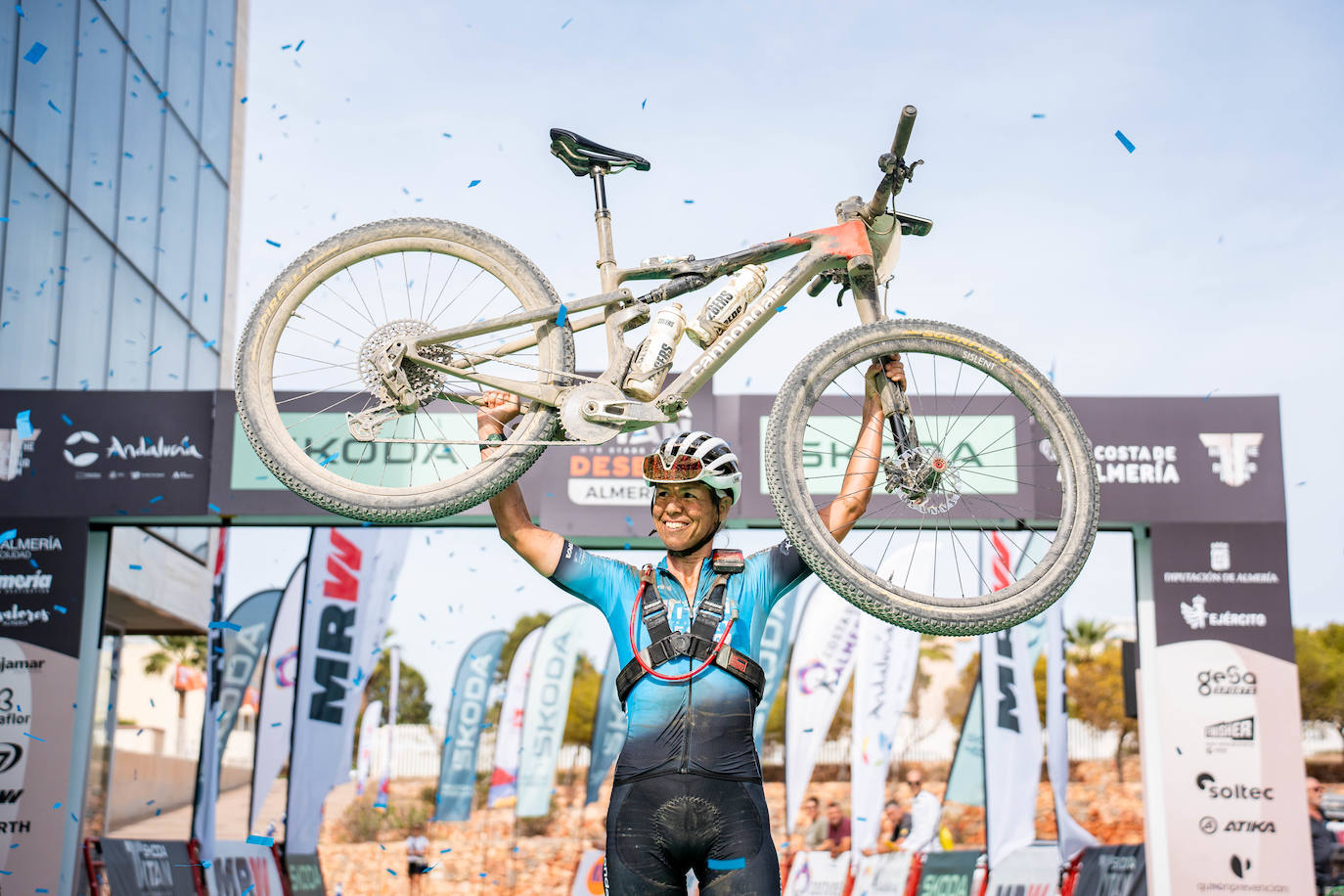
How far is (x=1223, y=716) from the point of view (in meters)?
8.09

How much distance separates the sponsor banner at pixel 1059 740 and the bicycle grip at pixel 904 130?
274 inches

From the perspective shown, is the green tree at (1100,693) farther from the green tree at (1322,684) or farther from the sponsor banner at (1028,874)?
the sponsor banner at (1028,874)

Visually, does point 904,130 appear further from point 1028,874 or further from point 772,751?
point 772,751

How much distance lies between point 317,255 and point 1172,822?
287 inches

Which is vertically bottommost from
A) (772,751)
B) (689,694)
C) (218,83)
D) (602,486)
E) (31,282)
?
(772,751)

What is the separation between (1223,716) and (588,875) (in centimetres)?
514

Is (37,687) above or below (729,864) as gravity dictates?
above

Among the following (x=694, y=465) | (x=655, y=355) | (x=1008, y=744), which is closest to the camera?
(x=694, y=465)

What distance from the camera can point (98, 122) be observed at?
46.9ft

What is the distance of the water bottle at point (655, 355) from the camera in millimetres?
3258

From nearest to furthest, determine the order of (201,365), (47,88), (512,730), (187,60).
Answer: (512,730) < (47,88) < (187,60) < (201,365)

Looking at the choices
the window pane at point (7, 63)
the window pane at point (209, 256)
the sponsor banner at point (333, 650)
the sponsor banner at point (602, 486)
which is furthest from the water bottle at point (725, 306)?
the window pane at point (209, 256)

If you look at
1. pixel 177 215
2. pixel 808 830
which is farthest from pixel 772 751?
pixel 808 830

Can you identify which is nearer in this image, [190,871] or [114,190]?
[190,871]
